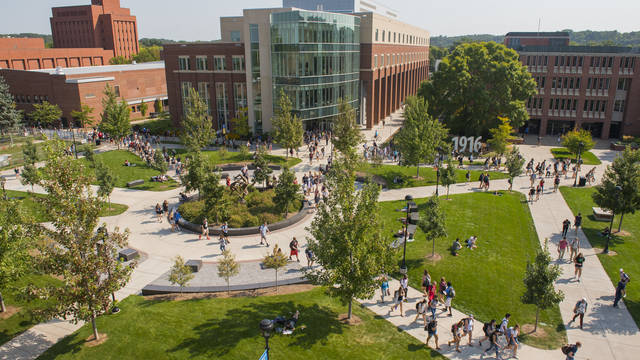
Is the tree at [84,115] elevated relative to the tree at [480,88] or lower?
lower

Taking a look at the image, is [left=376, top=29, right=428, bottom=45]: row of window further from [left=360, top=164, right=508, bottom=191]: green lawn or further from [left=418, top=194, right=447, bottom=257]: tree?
[left=418, top=194, right=447, bottom=257]: tree

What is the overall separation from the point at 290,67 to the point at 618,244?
3918 cm

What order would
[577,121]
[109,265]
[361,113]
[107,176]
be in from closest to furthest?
[109,265] < [107,176] < [577,121] < [361,113]

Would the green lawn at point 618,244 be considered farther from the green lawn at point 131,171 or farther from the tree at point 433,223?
the green lawn at point 131,171

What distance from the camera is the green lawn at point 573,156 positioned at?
46.4 m

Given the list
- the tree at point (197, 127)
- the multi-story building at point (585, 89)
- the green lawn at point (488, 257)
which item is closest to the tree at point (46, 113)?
the tree at point (197, 127)

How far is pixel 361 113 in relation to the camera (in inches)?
2773

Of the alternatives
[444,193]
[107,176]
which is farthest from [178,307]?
[444,193]

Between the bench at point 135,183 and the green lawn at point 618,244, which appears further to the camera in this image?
the bench at point 135,183

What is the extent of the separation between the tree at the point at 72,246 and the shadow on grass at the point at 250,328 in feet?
11.6

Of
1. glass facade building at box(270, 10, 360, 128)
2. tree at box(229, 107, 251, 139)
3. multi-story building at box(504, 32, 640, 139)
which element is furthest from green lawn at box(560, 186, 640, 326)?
tree at box(229, 107, 251, 139)

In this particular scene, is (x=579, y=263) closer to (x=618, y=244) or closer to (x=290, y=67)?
(x=618, y=244)

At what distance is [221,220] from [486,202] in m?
19.9

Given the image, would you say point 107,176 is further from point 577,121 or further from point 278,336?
point 577,121
